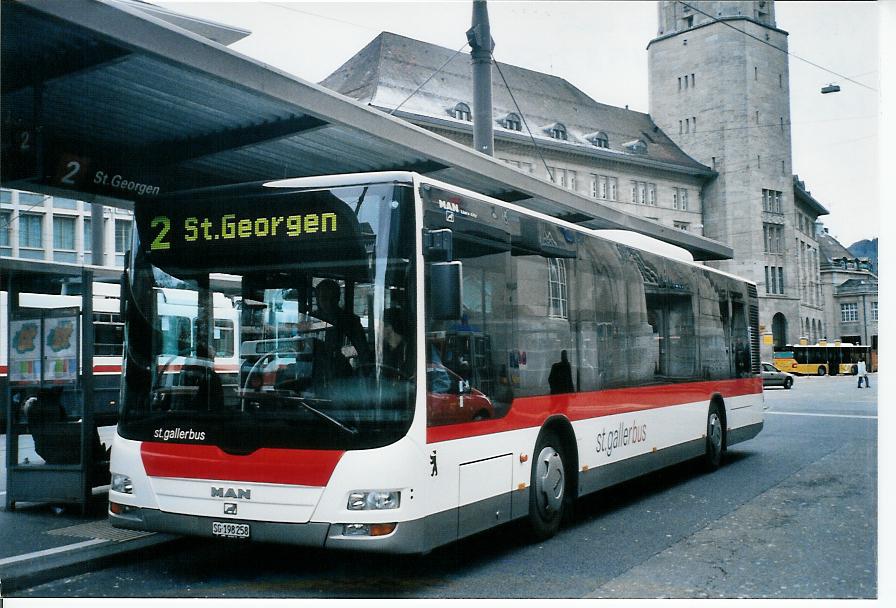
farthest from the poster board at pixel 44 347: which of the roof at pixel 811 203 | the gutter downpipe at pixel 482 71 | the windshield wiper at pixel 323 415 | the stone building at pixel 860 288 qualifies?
the gutter downpipe at pixel 482 71

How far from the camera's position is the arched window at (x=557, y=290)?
848 centimetres

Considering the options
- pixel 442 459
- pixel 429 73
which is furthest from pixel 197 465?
pixel 429 73

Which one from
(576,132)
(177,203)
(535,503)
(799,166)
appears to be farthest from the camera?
(576,132)

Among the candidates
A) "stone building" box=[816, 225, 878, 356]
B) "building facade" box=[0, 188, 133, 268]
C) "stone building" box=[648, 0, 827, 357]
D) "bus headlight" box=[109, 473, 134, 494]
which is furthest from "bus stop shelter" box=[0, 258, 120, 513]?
"stone building" box=[648, 0, 827, 357]

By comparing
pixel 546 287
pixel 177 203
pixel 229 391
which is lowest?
pixel 229 391

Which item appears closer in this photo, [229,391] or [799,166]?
[229,391]

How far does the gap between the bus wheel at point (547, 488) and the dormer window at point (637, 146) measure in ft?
191

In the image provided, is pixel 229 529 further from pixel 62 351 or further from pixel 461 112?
pixel 461 112

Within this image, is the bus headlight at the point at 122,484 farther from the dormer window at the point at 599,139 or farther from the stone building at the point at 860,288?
the dormer window at the point at 599,139

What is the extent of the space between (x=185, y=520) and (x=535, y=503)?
9.71ft

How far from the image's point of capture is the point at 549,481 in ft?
27.3

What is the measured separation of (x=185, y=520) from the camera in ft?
21.5
